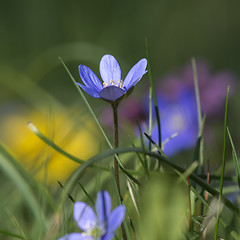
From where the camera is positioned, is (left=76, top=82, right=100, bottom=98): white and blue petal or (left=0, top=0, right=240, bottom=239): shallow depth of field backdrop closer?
(left=76, top=82, right=100, bottom=98): white and blue petal

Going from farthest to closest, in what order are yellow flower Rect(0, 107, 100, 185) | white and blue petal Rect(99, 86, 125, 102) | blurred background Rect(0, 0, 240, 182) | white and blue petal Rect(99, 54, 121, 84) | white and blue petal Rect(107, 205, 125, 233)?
blurred background Rect(0, 0, 240, 182), yellow flower Rect(0, 107, 100, 185), white and blue petal Rect(99, 54, 121, 84), white and blue petal Rect(99, 86, 125, 102), white and blue petal Rect(107, 205, 125, 233)

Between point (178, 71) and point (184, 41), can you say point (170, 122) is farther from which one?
point (184, 41)

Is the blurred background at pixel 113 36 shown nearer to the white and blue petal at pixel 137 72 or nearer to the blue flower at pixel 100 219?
the white and blue petal at pixel 137 72

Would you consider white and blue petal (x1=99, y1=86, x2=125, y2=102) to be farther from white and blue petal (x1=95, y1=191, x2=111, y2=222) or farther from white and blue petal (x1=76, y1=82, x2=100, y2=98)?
white and blue petal (x1=95, y1=191, x2=111, y2=222)

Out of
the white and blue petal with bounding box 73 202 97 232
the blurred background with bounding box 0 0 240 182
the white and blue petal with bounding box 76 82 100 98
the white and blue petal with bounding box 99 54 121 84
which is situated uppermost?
the blurred background with bounding box 0 0 240 182

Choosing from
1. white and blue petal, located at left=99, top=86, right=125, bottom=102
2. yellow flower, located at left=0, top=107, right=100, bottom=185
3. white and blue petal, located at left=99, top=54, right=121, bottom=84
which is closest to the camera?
white and blue petal, located at left=99, top=86, right=125, bottom=102

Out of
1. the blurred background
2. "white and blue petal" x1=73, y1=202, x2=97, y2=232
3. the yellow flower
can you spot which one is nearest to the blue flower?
"white and blue petal" x1=73, y1=202, x2=97, y2=232

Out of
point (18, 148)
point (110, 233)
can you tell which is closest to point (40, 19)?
point (18, 148)

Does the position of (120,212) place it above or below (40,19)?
below
